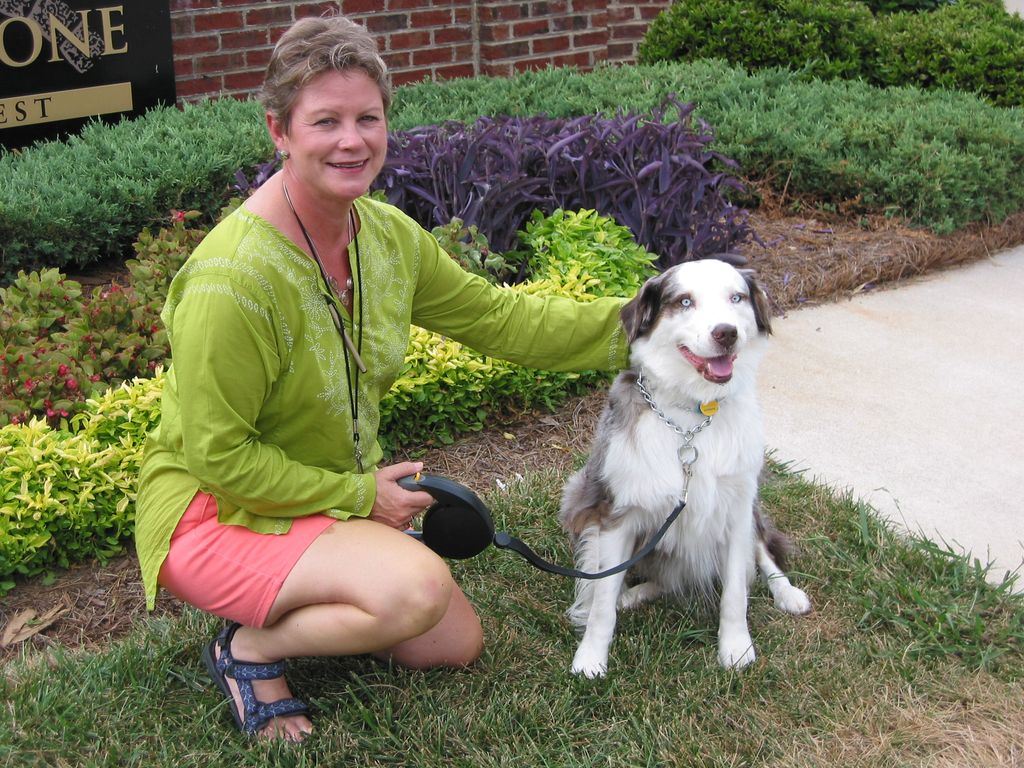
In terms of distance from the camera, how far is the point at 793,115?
6.96 m

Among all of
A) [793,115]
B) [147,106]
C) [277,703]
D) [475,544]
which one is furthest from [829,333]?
[147,106]

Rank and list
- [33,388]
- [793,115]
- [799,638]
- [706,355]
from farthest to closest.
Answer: [793,115], [33,388], [799,638], [706,355]

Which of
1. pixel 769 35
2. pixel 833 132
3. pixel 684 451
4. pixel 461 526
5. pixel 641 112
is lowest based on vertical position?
pixel 461 526

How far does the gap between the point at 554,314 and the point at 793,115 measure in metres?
4.35

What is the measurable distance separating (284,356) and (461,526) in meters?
0.65

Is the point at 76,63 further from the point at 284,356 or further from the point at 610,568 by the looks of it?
the point at 610,568

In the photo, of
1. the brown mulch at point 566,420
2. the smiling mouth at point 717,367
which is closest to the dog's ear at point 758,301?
the smiling mouth at point 717,367

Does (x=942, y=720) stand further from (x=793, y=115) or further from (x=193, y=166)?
(x=793, y=115)

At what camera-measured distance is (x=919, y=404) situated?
470cm

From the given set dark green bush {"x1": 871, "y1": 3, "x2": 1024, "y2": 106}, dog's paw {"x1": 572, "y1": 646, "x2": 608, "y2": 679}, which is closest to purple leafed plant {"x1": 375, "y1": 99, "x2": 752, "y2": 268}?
dog's paw {"x1": 572, "y1": 646, "x2": 608, "y2": 679}

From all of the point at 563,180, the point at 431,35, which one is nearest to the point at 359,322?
the point at 563,180

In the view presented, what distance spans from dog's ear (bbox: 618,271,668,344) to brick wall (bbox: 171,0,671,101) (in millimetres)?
4962

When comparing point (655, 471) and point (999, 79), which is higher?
point (999, 79)

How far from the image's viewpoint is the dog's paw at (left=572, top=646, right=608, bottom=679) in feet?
10.0
